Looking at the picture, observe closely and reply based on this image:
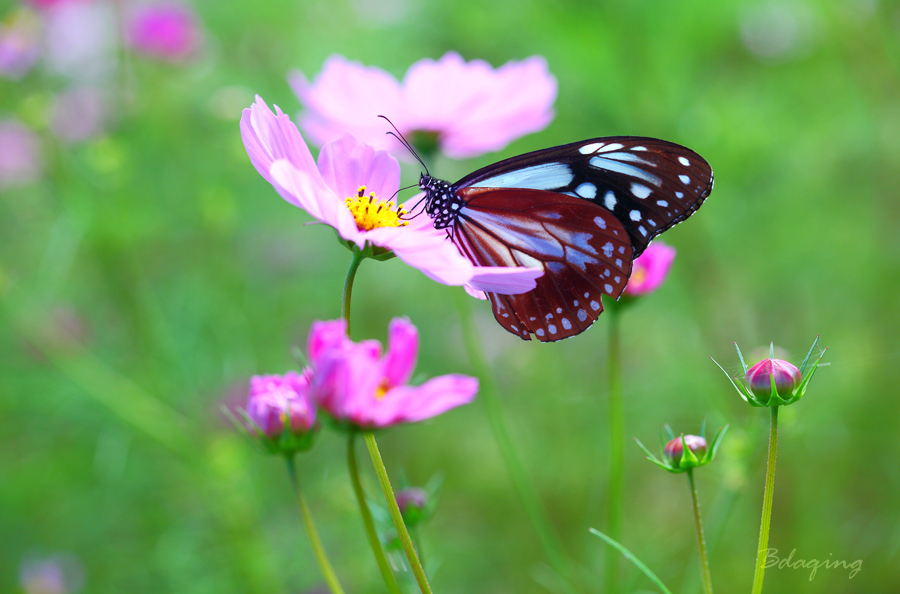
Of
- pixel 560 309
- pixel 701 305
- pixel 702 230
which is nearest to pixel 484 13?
pixel 702 230

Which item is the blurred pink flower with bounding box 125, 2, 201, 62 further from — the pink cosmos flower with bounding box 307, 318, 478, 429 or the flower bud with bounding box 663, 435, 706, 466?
the flower bud with bounding box 663, 435, 706, 466

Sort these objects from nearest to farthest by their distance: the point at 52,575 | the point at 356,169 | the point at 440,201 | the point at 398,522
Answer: the point at 398,522
the point at 356,169
the point at 440,201
the point at 52,575

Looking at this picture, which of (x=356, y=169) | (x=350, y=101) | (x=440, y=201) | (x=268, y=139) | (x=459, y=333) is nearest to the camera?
(x=268, y=139)

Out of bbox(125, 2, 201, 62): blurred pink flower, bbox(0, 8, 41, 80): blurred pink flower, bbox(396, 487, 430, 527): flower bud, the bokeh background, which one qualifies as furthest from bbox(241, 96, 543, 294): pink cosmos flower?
bbox(125, 2, 201, 62): blurred pink flower

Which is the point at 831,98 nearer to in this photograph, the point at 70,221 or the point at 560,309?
the point at 560,309

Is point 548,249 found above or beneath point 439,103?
beneath

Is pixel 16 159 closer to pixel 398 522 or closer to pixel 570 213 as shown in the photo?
pixel 570 213

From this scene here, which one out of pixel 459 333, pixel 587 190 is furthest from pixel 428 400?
pixel 459 333
